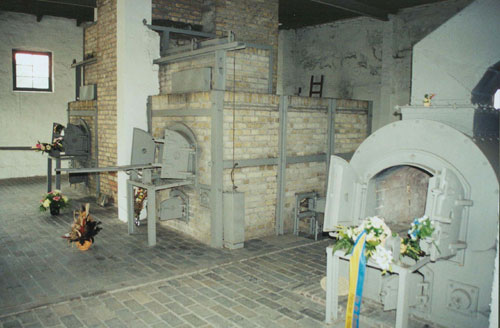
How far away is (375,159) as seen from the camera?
441 cm

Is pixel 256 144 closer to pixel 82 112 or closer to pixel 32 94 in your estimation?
pixel 82 112

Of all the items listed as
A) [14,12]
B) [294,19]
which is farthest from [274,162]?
[14,12]

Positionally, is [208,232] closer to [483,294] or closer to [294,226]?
[294,226]

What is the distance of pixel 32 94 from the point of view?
13.2 m

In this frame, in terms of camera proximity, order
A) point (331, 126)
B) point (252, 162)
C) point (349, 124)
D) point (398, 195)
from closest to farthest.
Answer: point (398, 195), point (252, 162), point (331, 126), point (349, 124)

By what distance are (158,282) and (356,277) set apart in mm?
2648

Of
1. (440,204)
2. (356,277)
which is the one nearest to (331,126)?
(440,204)

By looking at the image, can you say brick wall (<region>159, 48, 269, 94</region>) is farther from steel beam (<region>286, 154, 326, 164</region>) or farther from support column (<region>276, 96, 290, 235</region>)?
steel beam (<region>286, 154, 326, 164</region>)

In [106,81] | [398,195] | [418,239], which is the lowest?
[418,239]

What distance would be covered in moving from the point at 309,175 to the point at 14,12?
10.8 metres

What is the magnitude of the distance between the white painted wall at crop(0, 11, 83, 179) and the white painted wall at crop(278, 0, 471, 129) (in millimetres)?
7156

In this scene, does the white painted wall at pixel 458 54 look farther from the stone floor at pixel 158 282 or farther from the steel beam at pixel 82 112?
the steel beam at pixel 82 112

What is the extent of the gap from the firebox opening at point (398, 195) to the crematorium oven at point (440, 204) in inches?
1.0

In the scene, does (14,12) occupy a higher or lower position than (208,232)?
higher
